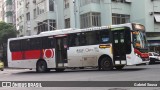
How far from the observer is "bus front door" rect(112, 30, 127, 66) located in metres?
22.1

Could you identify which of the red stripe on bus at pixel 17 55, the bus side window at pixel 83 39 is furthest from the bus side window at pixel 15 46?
the bus side window at pixel 83 39

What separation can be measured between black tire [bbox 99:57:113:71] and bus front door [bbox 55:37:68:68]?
339 centimetres

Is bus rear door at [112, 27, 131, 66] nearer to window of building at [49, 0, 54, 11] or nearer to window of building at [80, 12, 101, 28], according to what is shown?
window of building at [80, 12, 101, 28]

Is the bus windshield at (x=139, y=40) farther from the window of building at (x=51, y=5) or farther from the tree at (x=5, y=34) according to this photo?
the tree at (x=5, y=34)

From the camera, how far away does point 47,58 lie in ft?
86.3

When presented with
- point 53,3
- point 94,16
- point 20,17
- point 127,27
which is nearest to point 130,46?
point 127,27

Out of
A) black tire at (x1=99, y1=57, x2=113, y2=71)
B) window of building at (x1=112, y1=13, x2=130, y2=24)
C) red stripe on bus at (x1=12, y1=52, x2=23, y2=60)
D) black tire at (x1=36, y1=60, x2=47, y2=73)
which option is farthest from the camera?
window of building at (x1=112, y1=13, x2=130, y2=24)

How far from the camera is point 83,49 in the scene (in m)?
24.2

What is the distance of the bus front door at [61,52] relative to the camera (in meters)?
25.4

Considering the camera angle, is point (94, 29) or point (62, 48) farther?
point (62, 48)

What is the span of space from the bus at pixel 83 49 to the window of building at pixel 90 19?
18.1m

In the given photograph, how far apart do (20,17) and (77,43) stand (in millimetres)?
46195

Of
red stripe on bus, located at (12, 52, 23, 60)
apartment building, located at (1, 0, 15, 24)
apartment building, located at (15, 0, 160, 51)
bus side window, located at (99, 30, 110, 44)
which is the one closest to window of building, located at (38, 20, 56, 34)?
apartment building, located at (15, 0, 160, 51)

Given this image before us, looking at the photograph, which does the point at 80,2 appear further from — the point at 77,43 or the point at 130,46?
the point at 130,46
